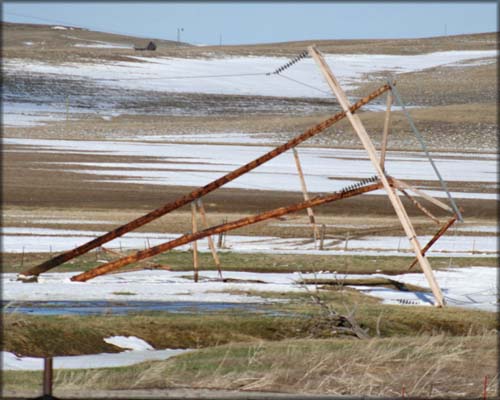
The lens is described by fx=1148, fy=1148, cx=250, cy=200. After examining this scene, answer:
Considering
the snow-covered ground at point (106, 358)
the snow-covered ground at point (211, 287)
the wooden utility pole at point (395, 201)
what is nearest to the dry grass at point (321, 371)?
Answer: the snow-covered ground at point (106, 358)

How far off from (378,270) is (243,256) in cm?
340

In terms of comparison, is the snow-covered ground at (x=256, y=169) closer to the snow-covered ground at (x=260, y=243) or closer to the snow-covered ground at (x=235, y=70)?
the snow-covered ground at (x=260, y=243)

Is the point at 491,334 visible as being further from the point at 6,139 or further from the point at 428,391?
the point at 6,139

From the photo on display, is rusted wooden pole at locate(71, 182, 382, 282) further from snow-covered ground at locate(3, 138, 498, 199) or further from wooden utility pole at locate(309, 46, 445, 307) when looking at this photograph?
snow-covered ground at locate(3, 138, 498, 199)

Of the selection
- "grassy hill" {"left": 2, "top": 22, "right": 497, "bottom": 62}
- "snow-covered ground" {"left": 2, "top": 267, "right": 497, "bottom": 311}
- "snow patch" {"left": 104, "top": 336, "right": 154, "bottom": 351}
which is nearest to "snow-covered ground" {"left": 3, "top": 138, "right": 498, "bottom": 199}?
"snow-covered ground" {"left": 2, "top": 267, "right": 497, "bottom": 311}

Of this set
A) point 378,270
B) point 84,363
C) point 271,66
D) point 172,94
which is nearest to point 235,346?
point 84,363

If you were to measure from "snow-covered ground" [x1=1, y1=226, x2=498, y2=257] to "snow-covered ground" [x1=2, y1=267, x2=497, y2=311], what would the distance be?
3392mm

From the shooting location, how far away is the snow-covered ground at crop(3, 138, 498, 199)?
47.9 m

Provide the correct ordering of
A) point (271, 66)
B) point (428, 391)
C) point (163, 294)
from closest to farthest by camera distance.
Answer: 1. point (428, 391)
2. point (163, 294)
3. point (271, 66)

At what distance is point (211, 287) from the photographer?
24.0m

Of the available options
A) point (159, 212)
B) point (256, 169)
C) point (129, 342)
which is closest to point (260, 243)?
point (159, 212)

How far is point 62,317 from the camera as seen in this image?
1958cm

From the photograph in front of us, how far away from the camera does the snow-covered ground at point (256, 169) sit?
4791 centimetres

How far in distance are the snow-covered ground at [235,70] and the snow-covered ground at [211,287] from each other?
71.5 m
